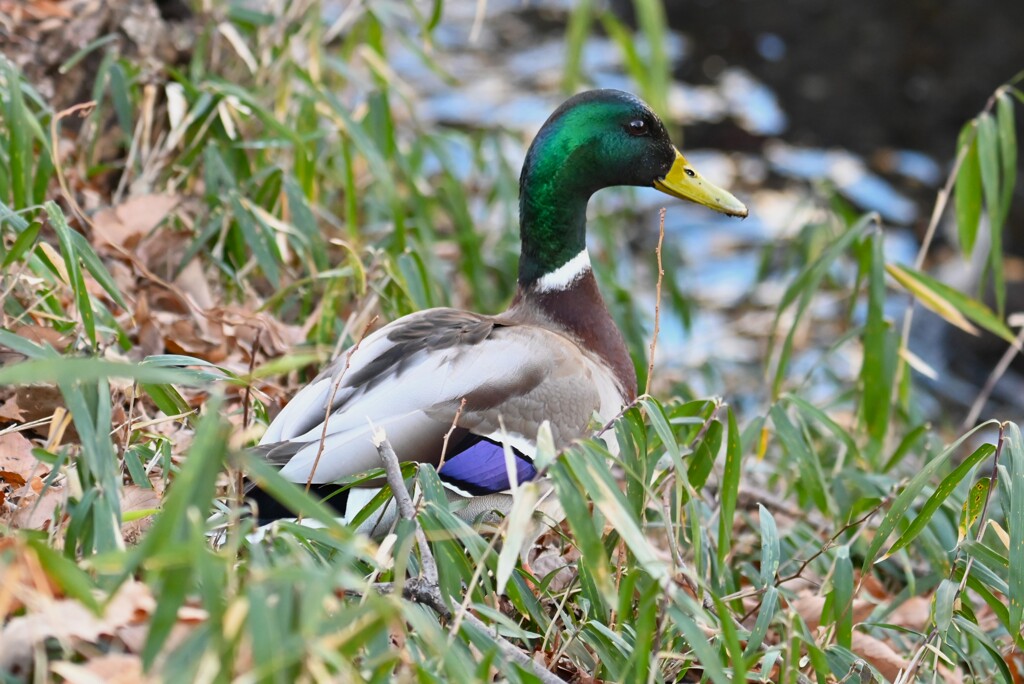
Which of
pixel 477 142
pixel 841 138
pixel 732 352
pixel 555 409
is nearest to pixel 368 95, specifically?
pixel 477 142

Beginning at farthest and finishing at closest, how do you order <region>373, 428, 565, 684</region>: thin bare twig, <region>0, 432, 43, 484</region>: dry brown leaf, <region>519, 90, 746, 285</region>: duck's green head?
<region>519, 90, 746, 285</region>: duck's green head < <region>0, 432, 43, 484</region>: dry brown leaf < <region>373, 428, 565, 684</region>: thin bare twig

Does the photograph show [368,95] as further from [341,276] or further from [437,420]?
[437,420]

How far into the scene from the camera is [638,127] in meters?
3.16

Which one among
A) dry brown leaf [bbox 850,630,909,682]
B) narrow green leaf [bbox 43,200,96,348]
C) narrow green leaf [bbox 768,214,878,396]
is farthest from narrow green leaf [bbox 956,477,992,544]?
narrow green leaf [bbox 43,200,96,348]

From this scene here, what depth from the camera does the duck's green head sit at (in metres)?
3.13

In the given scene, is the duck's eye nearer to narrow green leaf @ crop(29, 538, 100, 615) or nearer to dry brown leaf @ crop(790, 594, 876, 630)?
dry brown leaf @ crop(790, 594, 876, 630)

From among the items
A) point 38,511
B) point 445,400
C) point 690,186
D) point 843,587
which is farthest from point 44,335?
point 843,587

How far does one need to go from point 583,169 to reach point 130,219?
124 cm

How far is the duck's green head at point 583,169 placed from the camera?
313 cm

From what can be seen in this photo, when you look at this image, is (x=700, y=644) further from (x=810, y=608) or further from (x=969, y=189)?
(x=969, y=189)

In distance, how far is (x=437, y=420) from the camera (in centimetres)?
251

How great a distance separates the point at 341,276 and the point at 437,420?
933mm

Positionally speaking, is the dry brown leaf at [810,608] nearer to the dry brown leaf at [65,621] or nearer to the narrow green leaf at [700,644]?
the narrow green leaf at [700,644]

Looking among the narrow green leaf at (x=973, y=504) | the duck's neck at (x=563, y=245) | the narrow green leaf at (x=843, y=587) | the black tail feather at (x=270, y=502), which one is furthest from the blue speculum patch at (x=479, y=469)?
the narrow green leaf at (x=973, y=504)
